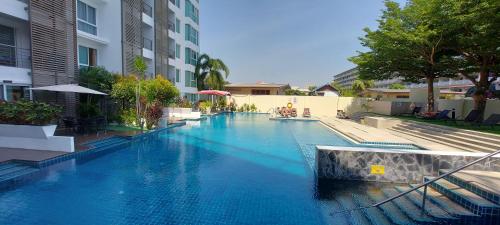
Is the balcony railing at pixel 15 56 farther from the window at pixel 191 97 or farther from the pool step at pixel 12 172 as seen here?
the window at pixel 191 97

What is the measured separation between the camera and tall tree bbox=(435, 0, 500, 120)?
11781mm

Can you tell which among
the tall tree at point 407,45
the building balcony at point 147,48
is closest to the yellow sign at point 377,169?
the tall tree at point 407,45

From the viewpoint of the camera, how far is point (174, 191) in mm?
6008

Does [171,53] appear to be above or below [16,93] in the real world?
above

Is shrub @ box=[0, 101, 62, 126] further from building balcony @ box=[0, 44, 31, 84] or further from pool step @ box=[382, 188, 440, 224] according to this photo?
pool step @ box=[382, 188, 440, 224]

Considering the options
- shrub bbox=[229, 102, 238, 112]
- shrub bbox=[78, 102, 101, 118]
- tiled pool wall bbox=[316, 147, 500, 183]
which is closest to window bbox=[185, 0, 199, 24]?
shrub bbox=[229, 102, 238, 112]

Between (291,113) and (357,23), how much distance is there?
9.78 metres

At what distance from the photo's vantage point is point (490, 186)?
4832 mm

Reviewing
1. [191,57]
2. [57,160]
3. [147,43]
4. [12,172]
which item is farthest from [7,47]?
[191,57]

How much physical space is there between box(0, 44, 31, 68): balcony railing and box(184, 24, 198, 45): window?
1878 centimetres

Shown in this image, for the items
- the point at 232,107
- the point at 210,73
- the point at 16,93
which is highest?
the point at 210,73

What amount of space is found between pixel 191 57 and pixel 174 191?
1048 inches

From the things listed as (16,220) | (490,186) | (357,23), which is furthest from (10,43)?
(357,23)

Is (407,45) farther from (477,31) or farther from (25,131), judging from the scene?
(25,131)
